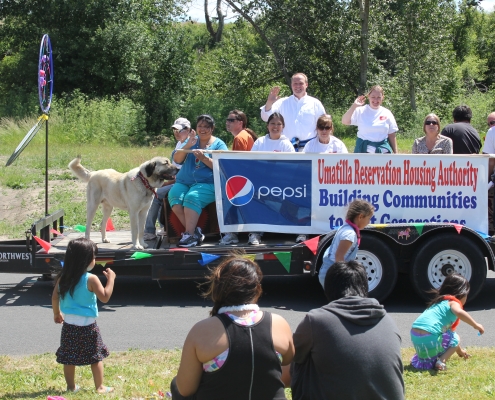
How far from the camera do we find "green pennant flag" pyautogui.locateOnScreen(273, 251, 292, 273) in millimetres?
7660

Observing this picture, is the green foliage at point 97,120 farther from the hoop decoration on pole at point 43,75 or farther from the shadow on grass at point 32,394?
the shadow on grass at point 32,394

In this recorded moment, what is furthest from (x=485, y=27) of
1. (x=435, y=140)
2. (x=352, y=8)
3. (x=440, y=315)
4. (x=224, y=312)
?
(x=224, y=312)

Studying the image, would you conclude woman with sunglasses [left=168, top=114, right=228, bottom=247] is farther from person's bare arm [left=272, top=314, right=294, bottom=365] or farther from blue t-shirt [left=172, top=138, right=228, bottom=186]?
person's bare arm [left=272, top=314, right=294, bottom=365]

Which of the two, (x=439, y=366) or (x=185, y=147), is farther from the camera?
(x=185, y=147)

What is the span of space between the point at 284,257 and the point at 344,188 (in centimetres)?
110

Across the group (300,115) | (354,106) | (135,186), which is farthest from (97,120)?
(354,106)

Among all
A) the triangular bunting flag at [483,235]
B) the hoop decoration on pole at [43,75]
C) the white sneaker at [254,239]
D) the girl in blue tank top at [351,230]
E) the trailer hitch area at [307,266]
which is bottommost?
the trailer hitch area at [307,266]

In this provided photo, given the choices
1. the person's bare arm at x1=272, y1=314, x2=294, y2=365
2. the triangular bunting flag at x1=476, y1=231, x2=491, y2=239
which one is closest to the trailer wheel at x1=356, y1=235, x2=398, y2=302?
the triangular bunting flag at x1=476, y1=231, x2=491, y2=239

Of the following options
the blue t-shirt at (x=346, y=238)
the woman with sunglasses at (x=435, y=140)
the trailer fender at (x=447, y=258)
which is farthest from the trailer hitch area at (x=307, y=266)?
the woman with sunglasses at (x=435, y=140)

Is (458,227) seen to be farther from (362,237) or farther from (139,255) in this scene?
(139,255)

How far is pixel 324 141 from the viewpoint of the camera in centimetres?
821

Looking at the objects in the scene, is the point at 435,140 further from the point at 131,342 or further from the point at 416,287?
the point at 131,342

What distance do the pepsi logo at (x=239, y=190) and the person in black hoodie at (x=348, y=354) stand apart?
176 inches

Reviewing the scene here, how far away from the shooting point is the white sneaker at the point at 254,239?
313 inches
